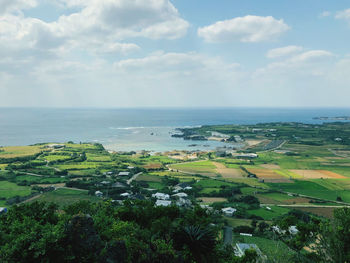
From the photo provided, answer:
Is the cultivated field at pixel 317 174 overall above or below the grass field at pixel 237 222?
below

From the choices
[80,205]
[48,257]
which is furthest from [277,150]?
[48,257]

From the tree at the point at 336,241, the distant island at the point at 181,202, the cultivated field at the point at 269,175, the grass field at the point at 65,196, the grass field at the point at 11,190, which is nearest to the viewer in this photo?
the distant island at the point at 181,202

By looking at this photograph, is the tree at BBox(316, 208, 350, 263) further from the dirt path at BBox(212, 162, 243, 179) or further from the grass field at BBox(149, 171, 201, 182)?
the dirt path at BBox(212, 162, 243, 179)

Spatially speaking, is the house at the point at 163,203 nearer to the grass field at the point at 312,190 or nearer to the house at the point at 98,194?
the house at the point at 98,194

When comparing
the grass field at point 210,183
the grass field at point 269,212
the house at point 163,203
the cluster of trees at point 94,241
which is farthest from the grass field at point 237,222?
the cluster of trees at point 94,241

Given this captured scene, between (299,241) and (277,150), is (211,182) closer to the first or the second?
(299,241)

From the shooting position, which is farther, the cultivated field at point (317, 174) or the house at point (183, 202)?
the cultivated field at point (317, 174)

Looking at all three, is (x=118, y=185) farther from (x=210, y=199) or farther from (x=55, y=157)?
(x=55, y=157)

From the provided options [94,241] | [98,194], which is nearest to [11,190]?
[98,194]
